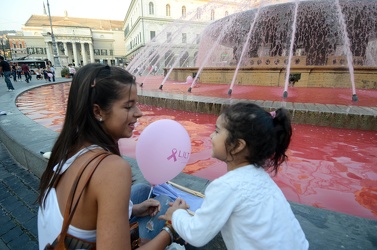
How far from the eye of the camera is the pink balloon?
1721 millimetres

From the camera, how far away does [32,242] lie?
6.39 ft

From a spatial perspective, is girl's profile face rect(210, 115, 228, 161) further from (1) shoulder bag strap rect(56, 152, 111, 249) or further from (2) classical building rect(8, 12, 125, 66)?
(2) classical building rect(8, 12, 125, 66)

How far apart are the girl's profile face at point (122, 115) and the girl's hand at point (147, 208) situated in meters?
0.53

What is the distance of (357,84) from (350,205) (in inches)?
348

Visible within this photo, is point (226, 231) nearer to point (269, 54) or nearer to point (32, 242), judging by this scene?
point (32, 242)

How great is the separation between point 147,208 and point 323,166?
2.78 meters

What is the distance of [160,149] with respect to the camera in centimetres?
175

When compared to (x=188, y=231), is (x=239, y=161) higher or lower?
higher

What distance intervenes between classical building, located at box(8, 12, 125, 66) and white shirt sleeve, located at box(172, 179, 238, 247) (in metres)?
71.9

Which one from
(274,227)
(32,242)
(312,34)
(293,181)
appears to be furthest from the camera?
(312,34)

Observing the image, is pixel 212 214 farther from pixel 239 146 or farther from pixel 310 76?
pixel 310 76

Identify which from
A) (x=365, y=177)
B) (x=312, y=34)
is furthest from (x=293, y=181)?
(x=312, y=34)

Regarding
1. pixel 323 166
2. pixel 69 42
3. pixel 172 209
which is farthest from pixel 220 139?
pixel 69 42

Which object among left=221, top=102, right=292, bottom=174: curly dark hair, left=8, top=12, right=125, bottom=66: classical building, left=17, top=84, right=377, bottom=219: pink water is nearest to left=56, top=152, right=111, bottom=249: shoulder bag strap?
left=221, top=102, right=292, bottom=174: curly dark hair
